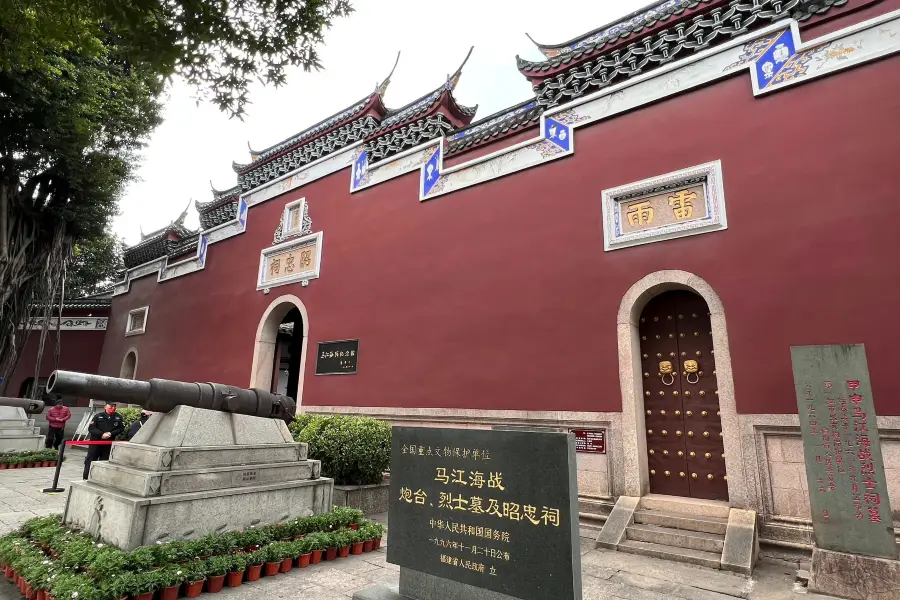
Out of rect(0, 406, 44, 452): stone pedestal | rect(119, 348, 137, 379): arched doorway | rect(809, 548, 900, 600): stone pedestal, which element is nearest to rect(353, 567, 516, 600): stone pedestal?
rect(809, 548, 900, 600): stone pedestal

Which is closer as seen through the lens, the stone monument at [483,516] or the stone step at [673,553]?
the stone monument at [483,516]

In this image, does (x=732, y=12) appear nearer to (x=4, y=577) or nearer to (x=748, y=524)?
(x=748, y=524)

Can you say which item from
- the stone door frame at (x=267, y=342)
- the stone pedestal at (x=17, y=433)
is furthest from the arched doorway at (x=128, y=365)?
the stone door frame at (x=267, y=342)

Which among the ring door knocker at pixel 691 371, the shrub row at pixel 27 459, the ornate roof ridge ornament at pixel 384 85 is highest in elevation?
the ornate roof ridge ornament at pixel 384 85

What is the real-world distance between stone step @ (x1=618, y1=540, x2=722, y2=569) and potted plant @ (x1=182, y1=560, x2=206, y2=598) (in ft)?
12.7

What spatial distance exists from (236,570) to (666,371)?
205 inches

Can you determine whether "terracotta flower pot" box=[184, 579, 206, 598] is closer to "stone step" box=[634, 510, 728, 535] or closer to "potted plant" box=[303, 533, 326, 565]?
"potted plant" box=[303, 533, 326, 565]

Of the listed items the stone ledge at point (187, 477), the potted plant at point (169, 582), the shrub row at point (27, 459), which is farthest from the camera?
the shrub row at point (27, 459)

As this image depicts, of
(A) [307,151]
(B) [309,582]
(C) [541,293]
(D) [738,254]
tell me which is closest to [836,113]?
(D) [738,254]

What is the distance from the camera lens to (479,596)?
2.67 meters

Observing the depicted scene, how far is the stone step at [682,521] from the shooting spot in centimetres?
479

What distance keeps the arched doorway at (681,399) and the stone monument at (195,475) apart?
13.4 ft

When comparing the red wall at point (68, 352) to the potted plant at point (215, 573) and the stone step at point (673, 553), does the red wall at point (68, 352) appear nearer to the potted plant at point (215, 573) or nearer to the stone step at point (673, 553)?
the potted plant at point (215, 573)

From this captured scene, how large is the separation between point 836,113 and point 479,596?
6.22m
